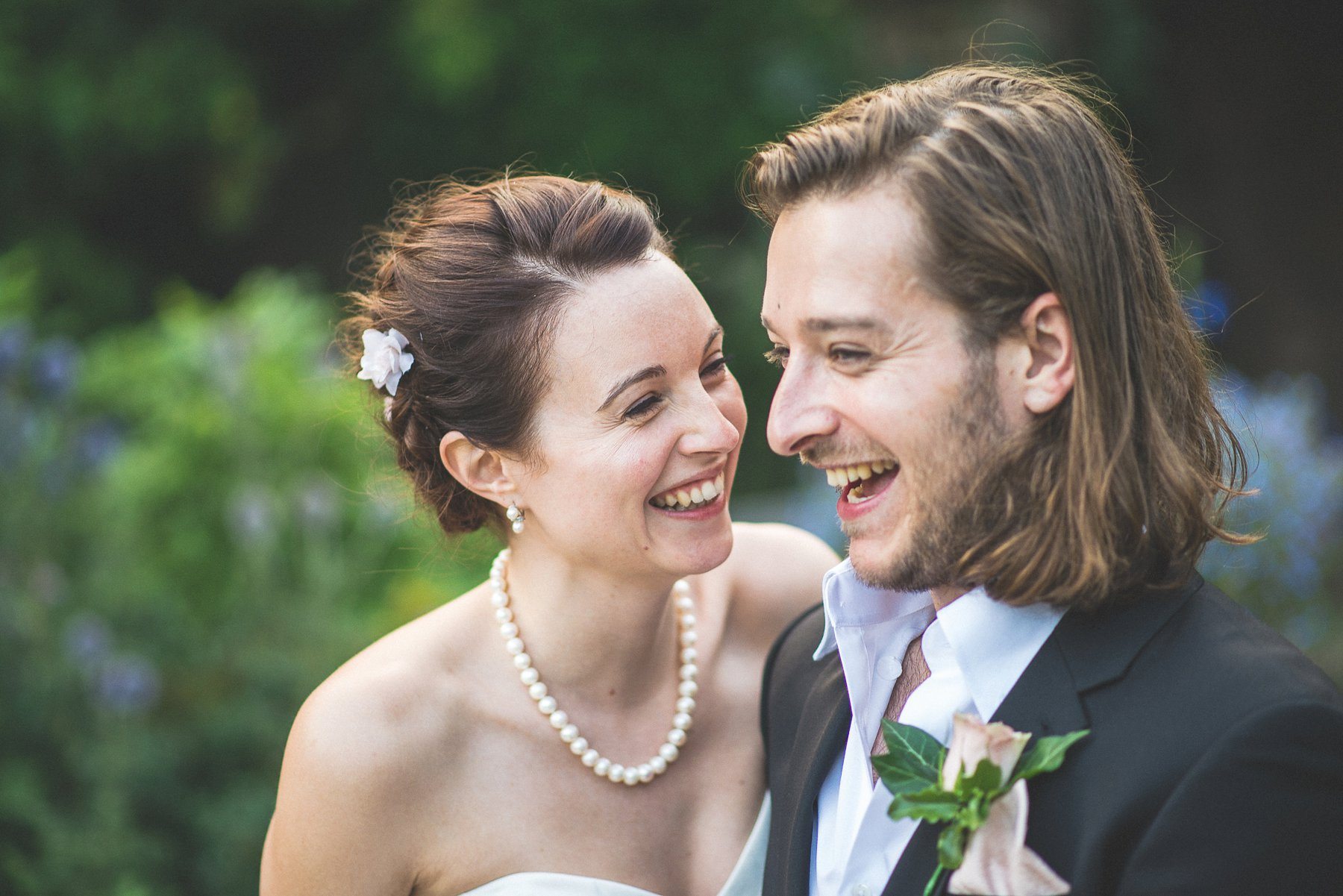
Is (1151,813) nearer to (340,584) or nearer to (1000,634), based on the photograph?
(1000,634)

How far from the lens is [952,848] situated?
6.02 ft

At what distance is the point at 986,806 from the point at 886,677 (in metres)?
0.53

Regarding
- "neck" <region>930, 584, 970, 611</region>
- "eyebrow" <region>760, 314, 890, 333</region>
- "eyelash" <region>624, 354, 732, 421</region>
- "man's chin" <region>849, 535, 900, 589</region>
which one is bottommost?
"neck" <region>930, 584, 970, 611</region>

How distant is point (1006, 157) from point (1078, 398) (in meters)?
0.45

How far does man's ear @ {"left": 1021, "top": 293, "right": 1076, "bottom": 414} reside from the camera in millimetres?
2080

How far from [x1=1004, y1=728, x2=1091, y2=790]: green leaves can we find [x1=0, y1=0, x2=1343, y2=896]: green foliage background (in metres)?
1.68

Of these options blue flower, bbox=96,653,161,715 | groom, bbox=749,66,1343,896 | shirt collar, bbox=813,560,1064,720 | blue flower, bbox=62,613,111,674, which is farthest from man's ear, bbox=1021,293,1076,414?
blue flower, bbox=62,613,111,674

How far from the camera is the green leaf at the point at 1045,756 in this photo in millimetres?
1839

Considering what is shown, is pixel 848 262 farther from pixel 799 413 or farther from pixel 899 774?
pixel 899 774

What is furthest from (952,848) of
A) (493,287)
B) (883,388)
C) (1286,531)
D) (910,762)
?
(1286,531)

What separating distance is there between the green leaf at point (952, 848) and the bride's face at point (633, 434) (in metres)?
0.93

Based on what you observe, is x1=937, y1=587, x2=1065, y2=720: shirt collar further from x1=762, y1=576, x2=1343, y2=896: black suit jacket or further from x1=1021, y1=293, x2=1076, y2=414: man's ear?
x1=1021, y1=293, x2=1076, y2=414: man's ear

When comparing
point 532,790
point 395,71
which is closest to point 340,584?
point 532,790

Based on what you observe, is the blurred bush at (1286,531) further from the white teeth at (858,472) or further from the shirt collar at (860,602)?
the white teeth at (858,472)
